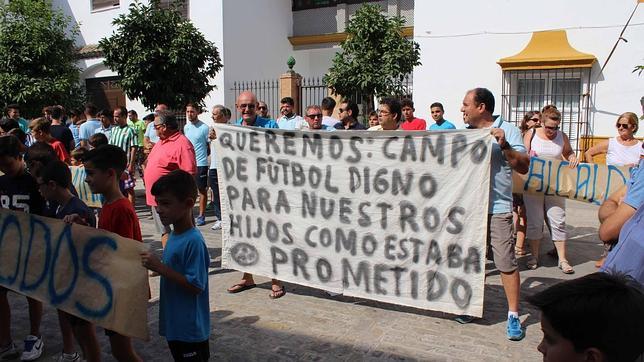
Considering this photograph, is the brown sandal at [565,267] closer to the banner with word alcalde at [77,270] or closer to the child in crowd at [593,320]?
the banner with word alcalde at [77,270]

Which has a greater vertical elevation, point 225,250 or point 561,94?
point 561,94

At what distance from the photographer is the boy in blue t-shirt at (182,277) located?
8.79 feet

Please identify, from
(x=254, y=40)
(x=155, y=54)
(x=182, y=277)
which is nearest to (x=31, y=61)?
(x=155, y=54)

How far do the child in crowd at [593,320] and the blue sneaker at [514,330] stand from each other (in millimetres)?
2795

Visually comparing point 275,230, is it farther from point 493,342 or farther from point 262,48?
point 262,48

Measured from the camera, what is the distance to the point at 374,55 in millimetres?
11516

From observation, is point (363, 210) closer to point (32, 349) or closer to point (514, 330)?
point (514, 330)

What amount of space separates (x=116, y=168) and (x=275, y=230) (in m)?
1.76

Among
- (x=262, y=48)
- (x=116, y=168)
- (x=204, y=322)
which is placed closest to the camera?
(x=204, y=322)

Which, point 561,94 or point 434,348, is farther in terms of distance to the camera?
point 561,94

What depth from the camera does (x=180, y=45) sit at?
11078mm

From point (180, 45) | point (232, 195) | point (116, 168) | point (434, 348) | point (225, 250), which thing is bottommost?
point (434, 348)

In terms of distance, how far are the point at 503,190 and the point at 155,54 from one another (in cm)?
871

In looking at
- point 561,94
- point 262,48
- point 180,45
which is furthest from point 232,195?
point 262,48
